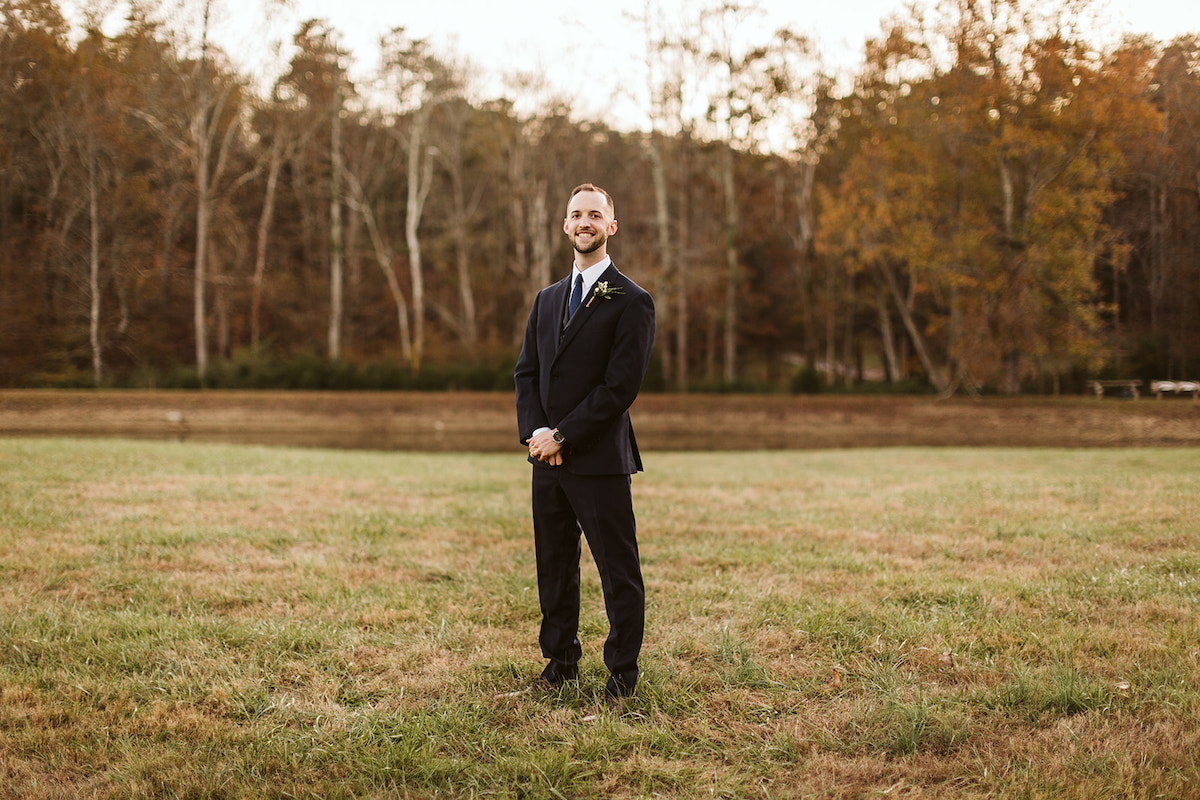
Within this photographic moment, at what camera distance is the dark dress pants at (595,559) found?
10.8 ft

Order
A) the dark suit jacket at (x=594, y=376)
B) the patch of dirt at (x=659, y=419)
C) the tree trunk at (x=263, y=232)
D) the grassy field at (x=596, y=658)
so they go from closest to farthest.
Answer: the grassy field at (x=596, y=658)
the dark suit jacket at (x=594, y=376)
the patch of dirt at (x=659, y=419)
the tree trunk at (x=263, y=232)

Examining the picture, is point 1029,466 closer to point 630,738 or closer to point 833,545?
point 833,545

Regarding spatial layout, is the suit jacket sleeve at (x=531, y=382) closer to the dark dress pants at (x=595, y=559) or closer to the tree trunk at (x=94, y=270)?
the dark dress pants at (x=595, y=559)

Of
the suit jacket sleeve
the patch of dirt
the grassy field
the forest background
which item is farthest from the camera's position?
the forest background

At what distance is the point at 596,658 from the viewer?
3.98m

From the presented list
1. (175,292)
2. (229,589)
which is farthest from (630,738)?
(175,292)

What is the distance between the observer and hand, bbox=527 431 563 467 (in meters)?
3.23

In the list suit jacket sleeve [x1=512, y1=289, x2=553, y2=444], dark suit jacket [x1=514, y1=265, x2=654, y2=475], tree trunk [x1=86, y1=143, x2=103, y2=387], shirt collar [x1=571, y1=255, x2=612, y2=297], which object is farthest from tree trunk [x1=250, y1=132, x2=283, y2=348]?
shirt collar [x1=571, y1=255, x2=612, y2=297]

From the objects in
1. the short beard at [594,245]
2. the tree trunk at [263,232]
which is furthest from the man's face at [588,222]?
the tree trunk at [263,232]

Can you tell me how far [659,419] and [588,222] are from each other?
79.6 ft

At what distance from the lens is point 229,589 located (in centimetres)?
499

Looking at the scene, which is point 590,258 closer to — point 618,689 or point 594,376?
point 594,376

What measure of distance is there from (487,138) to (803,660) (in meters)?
38.8

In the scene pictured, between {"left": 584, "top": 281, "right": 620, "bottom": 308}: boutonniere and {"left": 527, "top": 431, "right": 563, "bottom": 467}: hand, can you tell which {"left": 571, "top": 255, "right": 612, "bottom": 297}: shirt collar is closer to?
{"left": 584, "top": 281, "right": 620, "bottom": 308}: boutonniere
